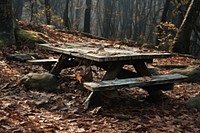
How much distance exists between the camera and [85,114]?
5.05 meters

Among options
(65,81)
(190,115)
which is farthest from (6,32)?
(190,115)

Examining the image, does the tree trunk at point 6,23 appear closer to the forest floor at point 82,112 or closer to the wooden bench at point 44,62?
the wooden bench at point 44,62

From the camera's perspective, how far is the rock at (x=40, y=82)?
6283mm

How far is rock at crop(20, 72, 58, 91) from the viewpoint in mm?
6283

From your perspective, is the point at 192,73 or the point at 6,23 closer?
the point at 192,73

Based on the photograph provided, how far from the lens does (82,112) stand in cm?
515

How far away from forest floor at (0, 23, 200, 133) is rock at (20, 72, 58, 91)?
0.13 metres

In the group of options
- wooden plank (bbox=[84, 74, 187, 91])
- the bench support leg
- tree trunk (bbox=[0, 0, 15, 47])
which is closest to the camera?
wooden plank (bbox=[84, 74, 187, 91])

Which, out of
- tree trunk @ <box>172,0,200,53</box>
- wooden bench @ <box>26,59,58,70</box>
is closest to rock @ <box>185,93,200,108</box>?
wooden bench @ <box>26,59,58,70</box>

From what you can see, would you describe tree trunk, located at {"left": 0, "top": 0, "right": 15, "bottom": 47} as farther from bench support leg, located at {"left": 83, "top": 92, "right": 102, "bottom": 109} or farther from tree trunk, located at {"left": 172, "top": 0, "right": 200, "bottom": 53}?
tree trunk, located at {"left": 172, "top": 0, "right": 200, "bottom": 53}

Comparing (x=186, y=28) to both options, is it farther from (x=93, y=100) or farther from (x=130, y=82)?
(x=93, y=100)

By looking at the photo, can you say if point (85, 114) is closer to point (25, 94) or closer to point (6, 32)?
point (25, 94)

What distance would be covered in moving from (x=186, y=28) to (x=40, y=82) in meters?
7.68

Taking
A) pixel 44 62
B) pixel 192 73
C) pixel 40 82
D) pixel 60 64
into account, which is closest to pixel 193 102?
pixel 192 73
